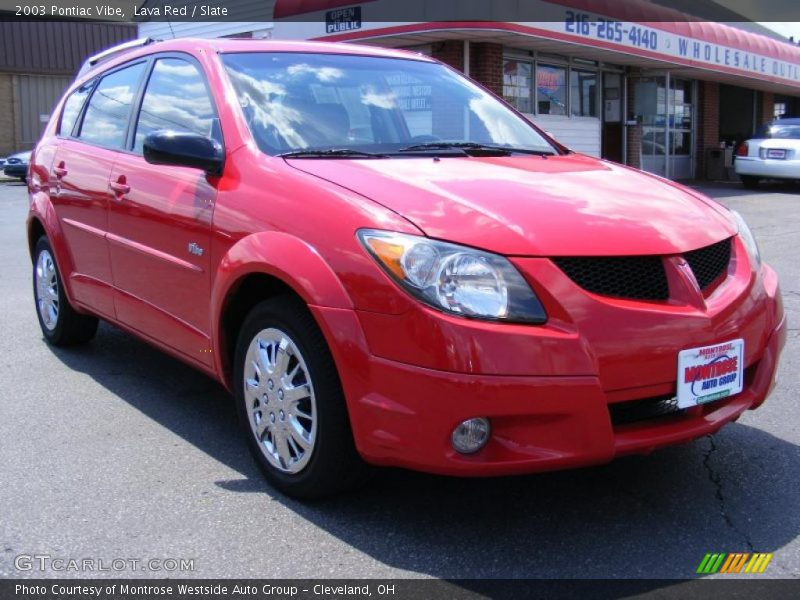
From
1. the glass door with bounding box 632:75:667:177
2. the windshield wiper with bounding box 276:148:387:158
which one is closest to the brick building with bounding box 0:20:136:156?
the glass door with bounding box 632:75:667:177

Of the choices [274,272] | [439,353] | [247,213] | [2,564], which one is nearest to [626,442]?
[439,353]

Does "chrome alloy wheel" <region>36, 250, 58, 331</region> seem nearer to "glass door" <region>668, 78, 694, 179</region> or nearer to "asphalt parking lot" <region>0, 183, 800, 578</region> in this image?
"asphalt parking lot" <region>0, 183, 800, 578</region>

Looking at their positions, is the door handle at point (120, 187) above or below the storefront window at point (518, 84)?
below

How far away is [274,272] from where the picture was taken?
3178mm

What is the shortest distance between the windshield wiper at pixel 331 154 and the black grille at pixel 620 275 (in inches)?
43.0

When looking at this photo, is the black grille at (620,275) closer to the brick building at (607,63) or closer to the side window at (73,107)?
the side window at (73,107)

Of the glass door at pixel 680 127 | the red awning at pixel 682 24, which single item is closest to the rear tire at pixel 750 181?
the glass door at pixel 680 127

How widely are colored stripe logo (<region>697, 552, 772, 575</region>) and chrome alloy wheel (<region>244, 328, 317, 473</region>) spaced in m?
1.40

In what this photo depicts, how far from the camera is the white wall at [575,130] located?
18.2m

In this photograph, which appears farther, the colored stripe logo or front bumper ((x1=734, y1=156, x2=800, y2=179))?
front bumper ((x1=734, y1=156, x2=800, y2=179))

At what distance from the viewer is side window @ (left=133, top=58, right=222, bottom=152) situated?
395cm

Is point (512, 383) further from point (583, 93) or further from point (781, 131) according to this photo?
point (781, 131)

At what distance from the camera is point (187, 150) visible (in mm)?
3578

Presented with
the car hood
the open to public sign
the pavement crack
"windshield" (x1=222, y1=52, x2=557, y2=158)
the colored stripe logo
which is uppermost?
the open to public sign
